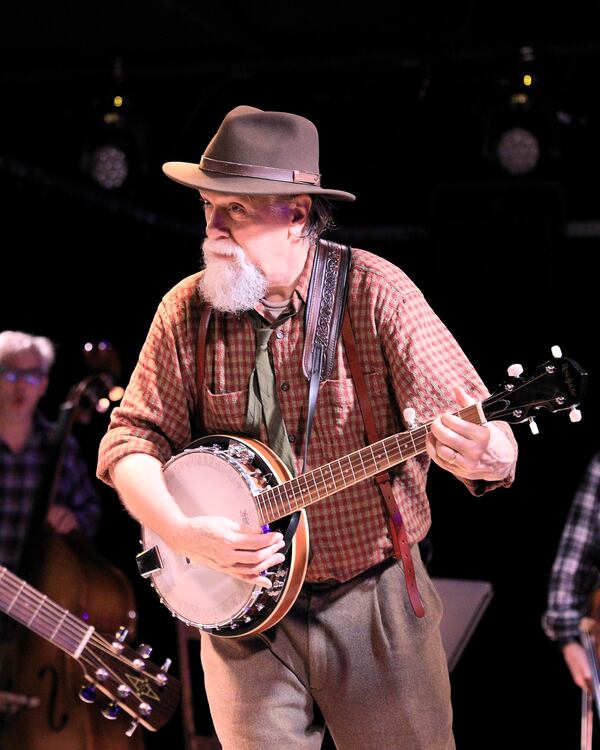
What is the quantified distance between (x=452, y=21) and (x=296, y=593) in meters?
3.86

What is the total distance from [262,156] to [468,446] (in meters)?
0.92

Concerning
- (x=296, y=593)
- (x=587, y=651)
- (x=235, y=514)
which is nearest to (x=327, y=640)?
(x=296, y=593)

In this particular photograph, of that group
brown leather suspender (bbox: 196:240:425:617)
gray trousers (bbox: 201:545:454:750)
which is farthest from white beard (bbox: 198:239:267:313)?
gray trousers (bbox: 201:545:454:750)

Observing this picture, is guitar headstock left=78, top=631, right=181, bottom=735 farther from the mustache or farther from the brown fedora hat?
the brown fedora hat

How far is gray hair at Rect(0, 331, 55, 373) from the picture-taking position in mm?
5367

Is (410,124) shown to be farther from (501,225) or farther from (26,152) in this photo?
(26,152)

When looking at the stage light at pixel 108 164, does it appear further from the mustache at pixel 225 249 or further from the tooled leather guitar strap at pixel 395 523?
the tooled leather guitar strap at pixel 395 523

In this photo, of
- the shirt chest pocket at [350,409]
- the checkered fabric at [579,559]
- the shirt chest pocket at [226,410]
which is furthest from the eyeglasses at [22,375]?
the shirt chest pocket at [350,409]

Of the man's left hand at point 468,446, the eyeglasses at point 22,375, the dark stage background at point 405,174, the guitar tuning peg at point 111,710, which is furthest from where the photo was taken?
the dark stage background at point 405,174

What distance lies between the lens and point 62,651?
172 inches

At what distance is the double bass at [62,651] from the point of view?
4.27 meters

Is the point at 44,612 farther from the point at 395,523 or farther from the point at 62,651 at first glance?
the point at 395,523

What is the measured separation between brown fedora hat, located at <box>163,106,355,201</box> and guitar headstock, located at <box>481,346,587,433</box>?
2.18 feet

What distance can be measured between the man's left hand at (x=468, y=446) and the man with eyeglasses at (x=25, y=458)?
309cm
